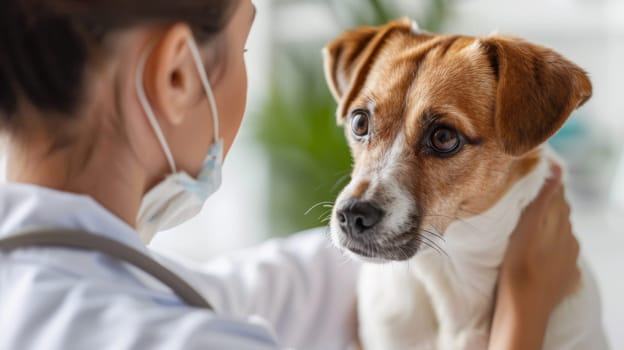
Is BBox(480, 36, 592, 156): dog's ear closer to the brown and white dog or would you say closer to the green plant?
the brown and white dog

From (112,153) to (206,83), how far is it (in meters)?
0.16

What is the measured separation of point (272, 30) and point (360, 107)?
212 centimetres

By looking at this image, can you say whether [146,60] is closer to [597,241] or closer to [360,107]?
[360,107]

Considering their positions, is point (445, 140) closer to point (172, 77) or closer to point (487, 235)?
point (487, 235)

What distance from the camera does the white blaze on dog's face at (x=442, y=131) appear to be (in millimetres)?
1077

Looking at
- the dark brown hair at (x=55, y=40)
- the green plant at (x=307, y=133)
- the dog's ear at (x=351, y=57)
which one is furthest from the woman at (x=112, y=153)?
the green plant at (x=307, y=133)

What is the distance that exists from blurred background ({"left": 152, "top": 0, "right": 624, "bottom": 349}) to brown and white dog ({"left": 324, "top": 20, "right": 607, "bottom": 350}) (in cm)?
68

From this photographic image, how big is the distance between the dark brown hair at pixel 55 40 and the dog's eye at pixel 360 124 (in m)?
0.51

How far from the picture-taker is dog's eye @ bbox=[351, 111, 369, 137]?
1.21 metres

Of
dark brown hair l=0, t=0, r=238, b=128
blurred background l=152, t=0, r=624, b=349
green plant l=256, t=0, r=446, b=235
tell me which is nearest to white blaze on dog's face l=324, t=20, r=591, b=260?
dark brown hair l=0, t=0, r=238, b=128

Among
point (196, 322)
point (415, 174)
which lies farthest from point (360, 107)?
point (196, 322)

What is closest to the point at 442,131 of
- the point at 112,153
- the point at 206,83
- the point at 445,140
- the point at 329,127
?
the point at 445,140

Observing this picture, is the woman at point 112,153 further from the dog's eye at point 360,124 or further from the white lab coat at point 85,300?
the dog's eye at point 360,124

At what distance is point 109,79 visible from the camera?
2.56 ft
